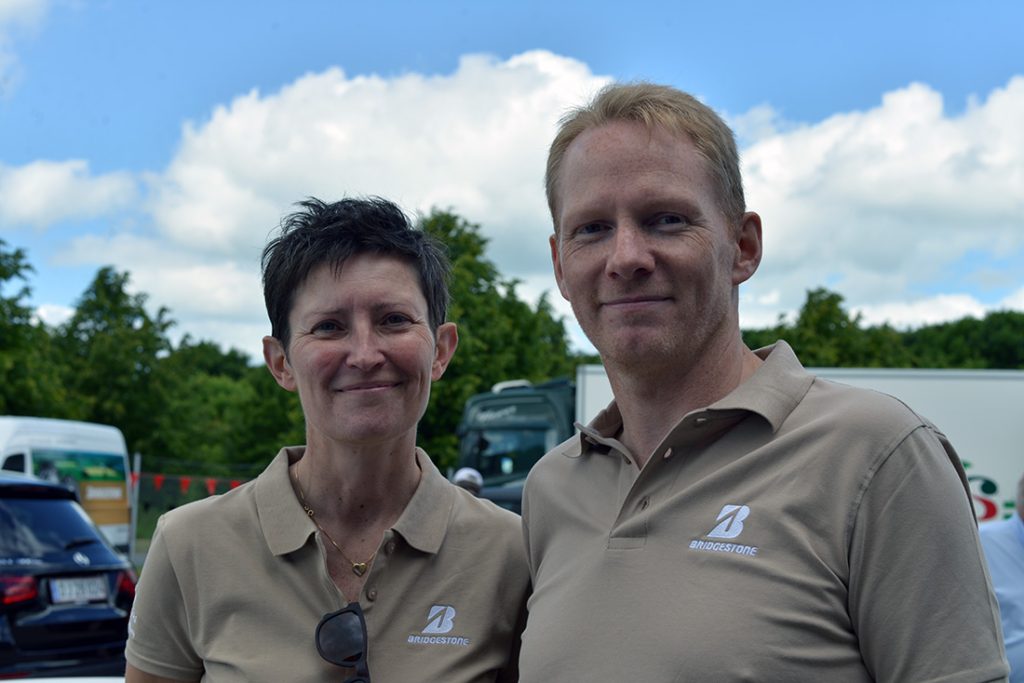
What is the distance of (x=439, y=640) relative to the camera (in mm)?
2348

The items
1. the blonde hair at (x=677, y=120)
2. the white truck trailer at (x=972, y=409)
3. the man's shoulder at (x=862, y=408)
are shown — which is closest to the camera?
the man's shoulder at (x=862, y=408)

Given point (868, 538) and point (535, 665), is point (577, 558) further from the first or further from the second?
point (868, 538)

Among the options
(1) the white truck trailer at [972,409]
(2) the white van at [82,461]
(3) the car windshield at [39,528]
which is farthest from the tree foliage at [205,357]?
(3) the car windshield at [39,528]

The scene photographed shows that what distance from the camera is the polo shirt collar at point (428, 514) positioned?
246 cm

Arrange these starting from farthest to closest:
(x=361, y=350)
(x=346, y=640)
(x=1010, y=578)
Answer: (x=1010, y=578) → (x=361, y=350) → (x=346, y=640)

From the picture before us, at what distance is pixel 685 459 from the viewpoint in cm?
201

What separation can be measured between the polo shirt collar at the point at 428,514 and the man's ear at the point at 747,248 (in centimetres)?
92

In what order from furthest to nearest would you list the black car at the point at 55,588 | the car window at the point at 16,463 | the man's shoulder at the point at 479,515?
1. the car window at the point at 16,463
2. the black car at the point at 55,588
3. the man's shoulder at the point at 479,515

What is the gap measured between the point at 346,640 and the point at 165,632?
A: 0.47m

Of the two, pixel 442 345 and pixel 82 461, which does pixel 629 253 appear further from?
pixel 82 461

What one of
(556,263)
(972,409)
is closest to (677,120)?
(556,263)

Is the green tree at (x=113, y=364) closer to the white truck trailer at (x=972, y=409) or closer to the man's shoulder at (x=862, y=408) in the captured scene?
the white truck trailer at (x=972, y=409)

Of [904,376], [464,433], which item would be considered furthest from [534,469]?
[464,433]

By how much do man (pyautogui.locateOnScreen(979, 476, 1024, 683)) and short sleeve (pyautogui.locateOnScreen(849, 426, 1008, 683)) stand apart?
2.52 meters
